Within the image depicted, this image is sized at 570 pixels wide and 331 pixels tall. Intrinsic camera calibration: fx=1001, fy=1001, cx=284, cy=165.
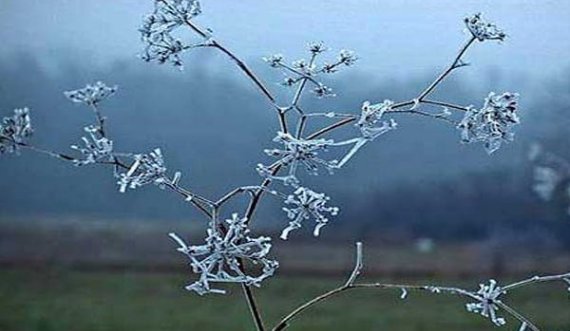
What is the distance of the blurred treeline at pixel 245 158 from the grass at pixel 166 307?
194 mm

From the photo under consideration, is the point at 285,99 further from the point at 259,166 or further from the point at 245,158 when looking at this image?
the point at 245,158

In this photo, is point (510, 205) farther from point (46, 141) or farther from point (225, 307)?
point (46, 141)

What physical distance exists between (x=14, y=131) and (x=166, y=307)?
1869mm

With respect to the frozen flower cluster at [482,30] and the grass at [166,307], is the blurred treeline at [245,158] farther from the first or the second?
the frozen flower cluster at [482,30]

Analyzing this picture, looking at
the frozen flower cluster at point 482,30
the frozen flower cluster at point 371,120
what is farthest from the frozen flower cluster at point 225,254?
the frozen flower cluster at point 482,30

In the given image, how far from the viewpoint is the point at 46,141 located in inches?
83.4

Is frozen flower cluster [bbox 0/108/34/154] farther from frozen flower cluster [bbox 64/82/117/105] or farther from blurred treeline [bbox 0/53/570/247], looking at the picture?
blurred treeline [bbox 0/53/570/247]

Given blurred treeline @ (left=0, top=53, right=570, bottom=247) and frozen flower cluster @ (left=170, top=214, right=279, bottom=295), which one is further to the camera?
blurred treeline @ (left=0, top=53, right=570, bottom=247)

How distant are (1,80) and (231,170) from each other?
511 millimetres

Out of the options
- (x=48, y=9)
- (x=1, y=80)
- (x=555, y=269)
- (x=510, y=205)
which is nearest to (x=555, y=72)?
(x=510, y=205)

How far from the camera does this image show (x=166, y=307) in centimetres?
262

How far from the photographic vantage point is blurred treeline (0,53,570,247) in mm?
2006

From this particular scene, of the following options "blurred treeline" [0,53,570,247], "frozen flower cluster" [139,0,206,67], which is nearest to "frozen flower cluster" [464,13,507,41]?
"frozen flower cluster" [139,0,206,67]

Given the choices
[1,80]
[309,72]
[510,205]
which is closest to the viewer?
[309,72]
